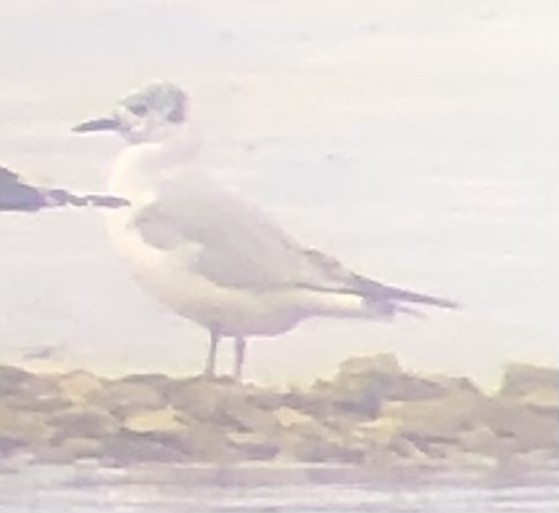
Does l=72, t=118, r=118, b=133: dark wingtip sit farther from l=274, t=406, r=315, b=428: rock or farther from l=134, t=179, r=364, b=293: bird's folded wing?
l=274, t=406, r=315, b=428: rock

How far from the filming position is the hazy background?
1287 mm

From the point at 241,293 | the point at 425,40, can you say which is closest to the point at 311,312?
the point at 241,293

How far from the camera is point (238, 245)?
130cm

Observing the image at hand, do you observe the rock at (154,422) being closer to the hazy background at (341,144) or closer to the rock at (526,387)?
the hazy background at (341,144)

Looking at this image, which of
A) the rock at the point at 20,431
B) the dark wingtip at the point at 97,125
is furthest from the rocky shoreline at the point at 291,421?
the dark wingtip at the point at 97,125

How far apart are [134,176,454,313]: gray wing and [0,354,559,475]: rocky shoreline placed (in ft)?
0.22

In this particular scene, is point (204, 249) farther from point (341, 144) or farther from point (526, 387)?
point (526, 387)

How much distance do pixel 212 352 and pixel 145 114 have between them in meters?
0.22

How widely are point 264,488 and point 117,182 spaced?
0.30 meters

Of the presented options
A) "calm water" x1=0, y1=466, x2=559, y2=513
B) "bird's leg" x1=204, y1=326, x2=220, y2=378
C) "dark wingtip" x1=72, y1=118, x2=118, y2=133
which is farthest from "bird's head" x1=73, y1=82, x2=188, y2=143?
"calm water" x1=0, y1=466, x2=559, y2=513

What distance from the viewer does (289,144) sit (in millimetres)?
1301

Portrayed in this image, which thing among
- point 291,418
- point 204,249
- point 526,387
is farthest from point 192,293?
point 526,387

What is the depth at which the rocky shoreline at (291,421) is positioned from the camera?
49.9 inches

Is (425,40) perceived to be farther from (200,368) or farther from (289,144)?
(200,368)
